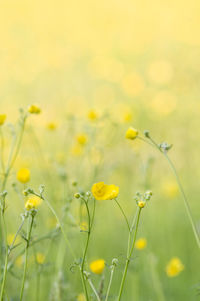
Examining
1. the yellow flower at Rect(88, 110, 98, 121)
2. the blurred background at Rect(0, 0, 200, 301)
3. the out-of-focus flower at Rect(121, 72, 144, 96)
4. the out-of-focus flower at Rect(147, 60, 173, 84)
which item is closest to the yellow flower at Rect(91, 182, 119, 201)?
the blurred background at Rect(0, 0, 200, 301)

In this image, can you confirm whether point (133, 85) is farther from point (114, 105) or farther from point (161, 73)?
point (161, 73)

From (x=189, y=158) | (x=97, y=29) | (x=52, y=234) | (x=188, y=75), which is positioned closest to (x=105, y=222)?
(x=189, y=158)

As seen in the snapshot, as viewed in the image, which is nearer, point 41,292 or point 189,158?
point 41,292

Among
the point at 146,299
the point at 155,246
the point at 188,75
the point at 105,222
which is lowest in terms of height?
the point at 146,299

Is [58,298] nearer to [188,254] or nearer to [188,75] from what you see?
[188,254]

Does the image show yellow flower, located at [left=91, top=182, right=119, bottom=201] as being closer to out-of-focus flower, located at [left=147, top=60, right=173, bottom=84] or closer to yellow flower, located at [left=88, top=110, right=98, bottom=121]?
yellow flower, located at [left=88, top=110, right=98, bottom=121]

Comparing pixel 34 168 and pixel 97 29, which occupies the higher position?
pixel 97 29

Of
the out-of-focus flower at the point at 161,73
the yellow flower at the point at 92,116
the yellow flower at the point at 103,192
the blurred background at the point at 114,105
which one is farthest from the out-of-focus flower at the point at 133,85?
the yellow flower at the point at 103,192
